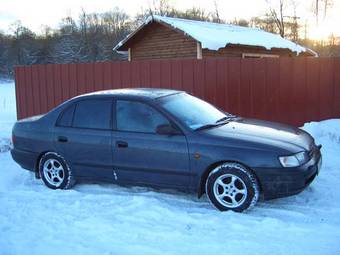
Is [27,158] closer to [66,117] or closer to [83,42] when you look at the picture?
→ [66,117]

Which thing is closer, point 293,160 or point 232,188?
point 293,160

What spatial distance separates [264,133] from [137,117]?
160cm

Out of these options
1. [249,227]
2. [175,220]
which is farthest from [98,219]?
[249,227]

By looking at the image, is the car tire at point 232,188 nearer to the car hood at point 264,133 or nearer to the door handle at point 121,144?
the car hood at point 264,133

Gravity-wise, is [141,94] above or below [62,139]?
above

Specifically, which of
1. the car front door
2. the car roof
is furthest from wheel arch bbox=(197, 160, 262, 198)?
the car roof

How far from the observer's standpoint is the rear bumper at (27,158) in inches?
250

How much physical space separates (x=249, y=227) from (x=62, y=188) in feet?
9.46

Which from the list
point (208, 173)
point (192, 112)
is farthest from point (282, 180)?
point (192, 112)

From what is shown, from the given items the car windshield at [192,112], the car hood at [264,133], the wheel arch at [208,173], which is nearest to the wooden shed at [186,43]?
the car windshield at [192,112]

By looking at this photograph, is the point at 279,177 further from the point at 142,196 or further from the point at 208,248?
the point at 142,196

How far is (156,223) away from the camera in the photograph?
4.71 metres

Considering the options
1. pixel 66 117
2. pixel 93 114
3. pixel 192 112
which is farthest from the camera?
pixel 66 117

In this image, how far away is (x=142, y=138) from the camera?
17.8 feet
